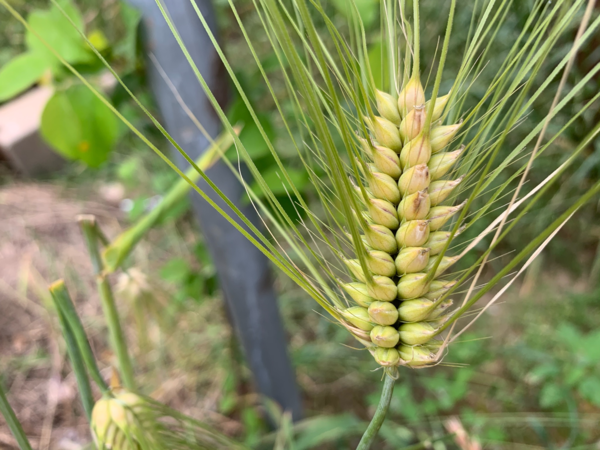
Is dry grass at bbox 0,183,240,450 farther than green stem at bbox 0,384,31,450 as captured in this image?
Yes

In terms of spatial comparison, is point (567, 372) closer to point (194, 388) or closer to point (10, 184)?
point (194, 388)

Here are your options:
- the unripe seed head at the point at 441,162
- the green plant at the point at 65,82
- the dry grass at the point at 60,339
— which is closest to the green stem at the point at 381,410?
the unripe seed head at the point at 441,162

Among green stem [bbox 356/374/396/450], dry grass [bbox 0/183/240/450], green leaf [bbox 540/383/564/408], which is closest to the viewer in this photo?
green stem [bbox 356/374/396/450]

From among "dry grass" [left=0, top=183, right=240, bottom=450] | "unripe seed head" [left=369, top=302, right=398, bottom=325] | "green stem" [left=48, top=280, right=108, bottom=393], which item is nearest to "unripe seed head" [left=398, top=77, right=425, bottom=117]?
"unripe seed head" [left=369, top=302, right=398, bottom=325]

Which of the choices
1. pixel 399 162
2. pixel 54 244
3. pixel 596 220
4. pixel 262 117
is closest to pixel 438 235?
pixel 399 162

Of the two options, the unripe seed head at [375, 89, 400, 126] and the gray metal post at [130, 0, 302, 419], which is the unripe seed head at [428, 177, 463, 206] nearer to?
the unripe seed head at [375, 89, 400, 126]

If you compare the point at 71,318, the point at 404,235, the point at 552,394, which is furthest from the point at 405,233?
the point at 552,394

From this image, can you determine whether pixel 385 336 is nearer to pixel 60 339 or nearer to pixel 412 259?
pixel 412 259

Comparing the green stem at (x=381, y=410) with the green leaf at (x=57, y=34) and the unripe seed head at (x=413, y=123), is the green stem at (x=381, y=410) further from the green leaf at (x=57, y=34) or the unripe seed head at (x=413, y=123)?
the green leaf at (x=57, y=34)
